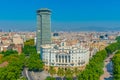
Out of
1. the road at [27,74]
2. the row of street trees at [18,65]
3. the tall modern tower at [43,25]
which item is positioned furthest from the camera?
the tall modern tower at [43,25]

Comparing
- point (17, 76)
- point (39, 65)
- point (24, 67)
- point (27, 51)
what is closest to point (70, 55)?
point (39, 65)

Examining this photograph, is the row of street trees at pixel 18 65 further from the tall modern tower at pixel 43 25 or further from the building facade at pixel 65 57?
the tall modern tower at pixel 43 25

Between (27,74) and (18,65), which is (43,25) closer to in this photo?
(18,65)

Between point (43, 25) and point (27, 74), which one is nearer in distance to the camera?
point (27, 74)

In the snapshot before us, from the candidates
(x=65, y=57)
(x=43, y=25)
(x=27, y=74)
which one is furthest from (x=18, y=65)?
(x=43, y=25)

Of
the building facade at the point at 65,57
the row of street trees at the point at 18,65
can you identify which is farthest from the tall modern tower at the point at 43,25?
the building facade at the point at 65,57

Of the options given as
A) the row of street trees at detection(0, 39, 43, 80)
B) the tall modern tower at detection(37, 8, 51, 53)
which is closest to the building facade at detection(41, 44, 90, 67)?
the row of street trees at detection(0, 39, 43, 80)

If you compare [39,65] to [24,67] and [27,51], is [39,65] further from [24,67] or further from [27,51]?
[27,51]
